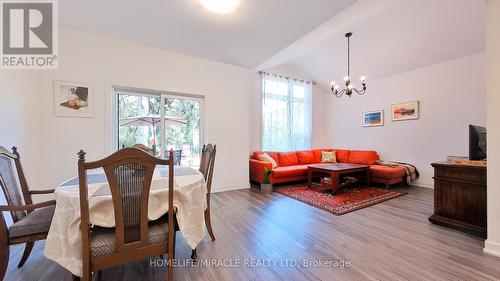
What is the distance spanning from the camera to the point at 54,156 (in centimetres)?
286

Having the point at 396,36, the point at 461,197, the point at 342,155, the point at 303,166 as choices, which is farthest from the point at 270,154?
the point at 396,36

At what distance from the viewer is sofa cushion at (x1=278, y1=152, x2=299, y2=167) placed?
17.0ft

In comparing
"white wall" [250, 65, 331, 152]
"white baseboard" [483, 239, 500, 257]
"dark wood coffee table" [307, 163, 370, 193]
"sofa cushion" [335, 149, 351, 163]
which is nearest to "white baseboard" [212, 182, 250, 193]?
"white wall" [250, 65, 331, 152]

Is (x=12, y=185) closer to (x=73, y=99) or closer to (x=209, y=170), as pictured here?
(x=209, y=170)

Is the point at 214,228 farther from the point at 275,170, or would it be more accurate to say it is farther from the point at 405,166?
the point at 405,166

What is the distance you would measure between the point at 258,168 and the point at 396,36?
3.76 m

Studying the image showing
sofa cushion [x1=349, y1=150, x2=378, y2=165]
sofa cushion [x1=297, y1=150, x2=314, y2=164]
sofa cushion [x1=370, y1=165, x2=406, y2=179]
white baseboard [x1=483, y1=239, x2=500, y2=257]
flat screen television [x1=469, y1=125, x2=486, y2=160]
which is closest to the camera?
white baseboard [x1=483, y1=239, x2=500, y2=257]

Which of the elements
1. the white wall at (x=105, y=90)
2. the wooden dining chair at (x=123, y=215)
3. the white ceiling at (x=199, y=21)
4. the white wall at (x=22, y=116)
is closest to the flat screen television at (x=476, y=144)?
the white ceiling at (x=199, y=21)

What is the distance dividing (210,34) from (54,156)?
286cm

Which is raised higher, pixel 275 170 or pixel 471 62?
pixel 471 62

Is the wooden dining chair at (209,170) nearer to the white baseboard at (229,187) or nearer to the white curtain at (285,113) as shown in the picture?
the white baseboard at (229,187)

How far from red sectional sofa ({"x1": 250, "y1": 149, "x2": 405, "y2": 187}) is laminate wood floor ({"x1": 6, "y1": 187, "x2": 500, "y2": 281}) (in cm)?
140

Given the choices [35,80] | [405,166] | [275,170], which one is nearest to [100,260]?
[35,80]

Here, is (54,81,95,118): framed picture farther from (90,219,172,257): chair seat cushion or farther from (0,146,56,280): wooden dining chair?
(90,219,172,257): chair seat cushion
